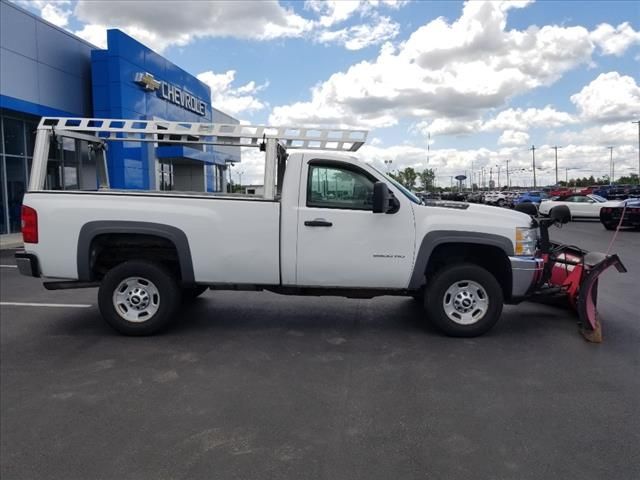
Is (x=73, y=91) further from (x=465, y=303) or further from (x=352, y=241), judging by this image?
(x=465, y=303)

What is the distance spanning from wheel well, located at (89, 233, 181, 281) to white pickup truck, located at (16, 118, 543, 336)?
0.12 feet

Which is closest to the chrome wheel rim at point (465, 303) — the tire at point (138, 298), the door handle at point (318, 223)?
the door handle at point (318, 223)

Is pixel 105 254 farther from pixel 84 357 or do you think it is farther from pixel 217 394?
pixel 217 394

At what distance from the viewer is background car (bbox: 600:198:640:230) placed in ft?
66.2

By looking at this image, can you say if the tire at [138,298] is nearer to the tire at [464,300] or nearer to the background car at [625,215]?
the tire at [464,300]

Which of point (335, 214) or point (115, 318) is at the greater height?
point (335, 214)

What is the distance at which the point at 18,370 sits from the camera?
4.82 metres

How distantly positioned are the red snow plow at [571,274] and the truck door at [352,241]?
1778 mm

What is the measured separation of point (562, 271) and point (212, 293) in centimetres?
513

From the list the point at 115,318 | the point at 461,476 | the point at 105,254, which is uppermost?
the point at 105,254

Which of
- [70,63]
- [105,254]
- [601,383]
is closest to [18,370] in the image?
[105,254]

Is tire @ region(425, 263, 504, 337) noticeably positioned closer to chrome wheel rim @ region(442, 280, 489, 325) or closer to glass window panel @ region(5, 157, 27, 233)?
chrome wheel rim @ region(442, 280, 489, 325)

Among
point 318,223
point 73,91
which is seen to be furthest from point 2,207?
point 318,223

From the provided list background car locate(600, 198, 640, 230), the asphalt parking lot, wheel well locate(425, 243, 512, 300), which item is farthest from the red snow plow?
background car locate(600, 198, 640, 230)
